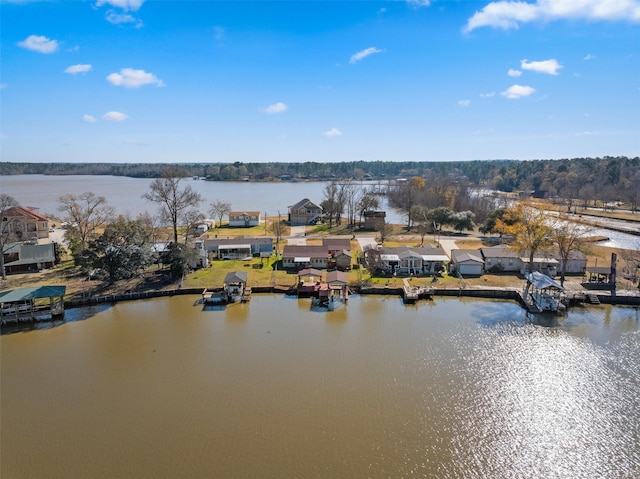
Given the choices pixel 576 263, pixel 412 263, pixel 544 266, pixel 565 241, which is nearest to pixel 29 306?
pixel 412 263

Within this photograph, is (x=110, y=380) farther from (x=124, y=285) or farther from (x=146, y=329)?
(x=124, y=285)

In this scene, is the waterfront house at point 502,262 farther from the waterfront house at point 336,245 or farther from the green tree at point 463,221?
the green tree at point 463,221

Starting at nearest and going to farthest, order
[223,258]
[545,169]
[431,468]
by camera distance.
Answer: [431,468] < [223,258] < [545,169]

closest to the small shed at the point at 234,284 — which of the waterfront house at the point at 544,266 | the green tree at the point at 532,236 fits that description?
the green tree at the point at 532,236

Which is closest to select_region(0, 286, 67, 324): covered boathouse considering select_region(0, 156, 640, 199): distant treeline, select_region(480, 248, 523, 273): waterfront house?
select_region(480, 248, 523, 273): waterfront house

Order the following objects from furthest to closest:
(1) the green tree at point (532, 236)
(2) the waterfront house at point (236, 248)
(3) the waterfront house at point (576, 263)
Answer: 1. (2) the waterfront house at point (236, 248)
2. (3) the waterfront house at point (576, 263)
3. (1) the green tree at point (532, 236)

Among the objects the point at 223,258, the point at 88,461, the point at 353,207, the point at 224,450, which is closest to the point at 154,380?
the point at 88,461

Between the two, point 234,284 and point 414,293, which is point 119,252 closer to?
point 234,284
